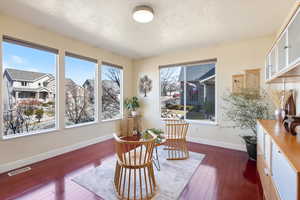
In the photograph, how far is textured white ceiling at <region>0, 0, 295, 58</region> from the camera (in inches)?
82.5

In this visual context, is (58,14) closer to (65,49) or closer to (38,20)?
(38,20)

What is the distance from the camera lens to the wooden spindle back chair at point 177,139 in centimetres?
291

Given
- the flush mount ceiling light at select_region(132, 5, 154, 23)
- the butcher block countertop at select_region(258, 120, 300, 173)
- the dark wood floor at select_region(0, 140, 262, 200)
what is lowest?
the dark wood floor at select_region(0, 140, 262, 200)

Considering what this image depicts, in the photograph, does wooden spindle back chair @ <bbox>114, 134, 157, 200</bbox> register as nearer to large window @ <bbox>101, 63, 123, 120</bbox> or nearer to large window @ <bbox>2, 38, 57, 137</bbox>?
large window @ <bbox>2, 38, 57, 137</bbox>

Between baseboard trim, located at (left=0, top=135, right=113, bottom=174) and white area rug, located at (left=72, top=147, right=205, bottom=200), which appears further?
baseboard trim, located at (left=0, top=135, right=113, bottom=174)

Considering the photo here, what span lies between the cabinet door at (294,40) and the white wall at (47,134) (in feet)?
12.6

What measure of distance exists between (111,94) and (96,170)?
2.49 m

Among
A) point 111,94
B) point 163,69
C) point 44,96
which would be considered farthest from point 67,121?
point 163,69

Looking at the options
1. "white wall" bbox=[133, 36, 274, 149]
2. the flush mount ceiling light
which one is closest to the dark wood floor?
"white wall" bbox=[133, 36, 274, 149]

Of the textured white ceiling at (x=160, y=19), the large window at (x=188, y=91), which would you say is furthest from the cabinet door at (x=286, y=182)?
the large window at (x=188, y=91)

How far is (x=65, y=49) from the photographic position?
323cm

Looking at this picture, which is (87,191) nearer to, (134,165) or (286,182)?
(134,165)

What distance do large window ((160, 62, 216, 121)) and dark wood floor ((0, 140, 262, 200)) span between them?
1.30 m

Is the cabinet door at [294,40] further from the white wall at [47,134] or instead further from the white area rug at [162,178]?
the white wall at [47,134]
